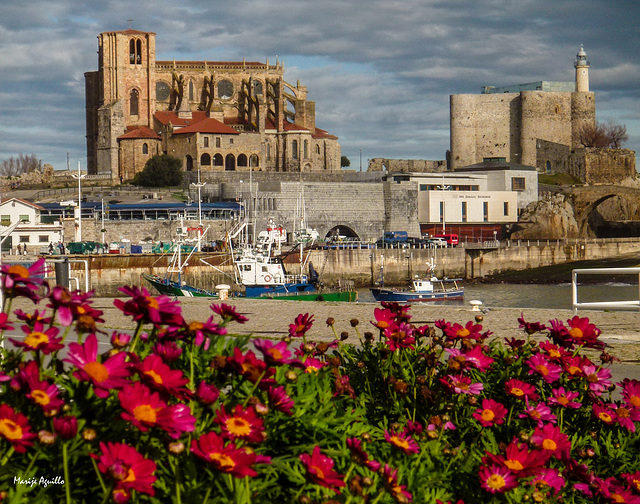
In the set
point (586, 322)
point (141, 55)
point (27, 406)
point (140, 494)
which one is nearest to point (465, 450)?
point (586, 322)

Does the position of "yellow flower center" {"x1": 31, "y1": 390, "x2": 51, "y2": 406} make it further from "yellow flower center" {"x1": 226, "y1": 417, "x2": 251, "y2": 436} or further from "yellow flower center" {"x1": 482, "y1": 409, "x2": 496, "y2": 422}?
"yellow flower center" {"x1": 482, "y1": 409, "x2": 496, "y2": 422}

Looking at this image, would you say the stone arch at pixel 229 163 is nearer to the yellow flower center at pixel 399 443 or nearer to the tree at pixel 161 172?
the tree at pixel 161 172

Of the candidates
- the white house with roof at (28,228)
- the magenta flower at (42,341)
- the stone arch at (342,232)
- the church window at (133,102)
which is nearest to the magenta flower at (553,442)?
the magenta flower at (42,341)

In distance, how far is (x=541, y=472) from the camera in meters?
3.47

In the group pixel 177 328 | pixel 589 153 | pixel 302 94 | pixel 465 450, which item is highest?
pixel 302 94

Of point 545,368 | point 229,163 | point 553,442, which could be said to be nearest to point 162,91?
point 229,163

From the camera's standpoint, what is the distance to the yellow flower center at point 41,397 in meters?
2.79

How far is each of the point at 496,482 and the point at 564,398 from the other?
1.16 m

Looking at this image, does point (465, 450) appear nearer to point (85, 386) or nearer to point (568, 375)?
point (568, 375)

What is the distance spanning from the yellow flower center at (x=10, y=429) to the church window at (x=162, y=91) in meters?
80.9

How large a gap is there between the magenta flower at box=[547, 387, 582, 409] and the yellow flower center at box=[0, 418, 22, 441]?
249 centimetres

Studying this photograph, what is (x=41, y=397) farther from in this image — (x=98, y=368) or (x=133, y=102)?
(x=133, y=102)

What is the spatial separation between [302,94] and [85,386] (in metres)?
83.9

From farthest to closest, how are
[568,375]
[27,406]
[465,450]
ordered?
[568,375], [465,450], [27,406]
